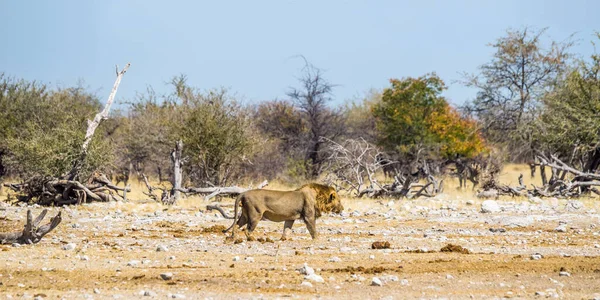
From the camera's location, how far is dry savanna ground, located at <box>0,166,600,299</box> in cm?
878

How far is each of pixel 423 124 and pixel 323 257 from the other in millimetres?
28380

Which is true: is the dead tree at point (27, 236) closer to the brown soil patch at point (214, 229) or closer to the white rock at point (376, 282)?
the brown soil patch at point (214, 229)

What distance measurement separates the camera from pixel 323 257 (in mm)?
11703

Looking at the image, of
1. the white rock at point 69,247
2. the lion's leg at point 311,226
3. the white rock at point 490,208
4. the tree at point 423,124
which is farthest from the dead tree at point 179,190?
the tree at point 423,124

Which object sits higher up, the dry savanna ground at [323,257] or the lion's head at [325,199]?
the lion's head at [325,199]

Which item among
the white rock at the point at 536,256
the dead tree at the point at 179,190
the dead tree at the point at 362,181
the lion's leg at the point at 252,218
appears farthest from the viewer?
the dead tree at the point at 362,181

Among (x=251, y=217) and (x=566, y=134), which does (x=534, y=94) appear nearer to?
(x=566, y=134)

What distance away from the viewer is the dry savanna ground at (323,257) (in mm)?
8781

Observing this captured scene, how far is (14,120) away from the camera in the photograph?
32.0 meters

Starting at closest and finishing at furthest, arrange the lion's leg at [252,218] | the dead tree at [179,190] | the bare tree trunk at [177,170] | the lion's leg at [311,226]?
the lion's leg at [252,218] < the lion's leg at [311,226] < the dead tree at [179,190] < the bare tree trunk at [177,170]

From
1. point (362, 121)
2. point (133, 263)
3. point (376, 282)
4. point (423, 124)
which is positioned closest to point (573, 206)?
point (376, 282)

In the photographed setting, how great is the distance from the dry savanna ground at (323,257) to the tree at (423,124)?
19.1 m

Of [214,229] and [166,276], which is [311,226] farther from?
[166,276]

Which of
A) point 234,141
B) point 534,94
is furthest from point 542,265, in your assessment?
point 534,94
